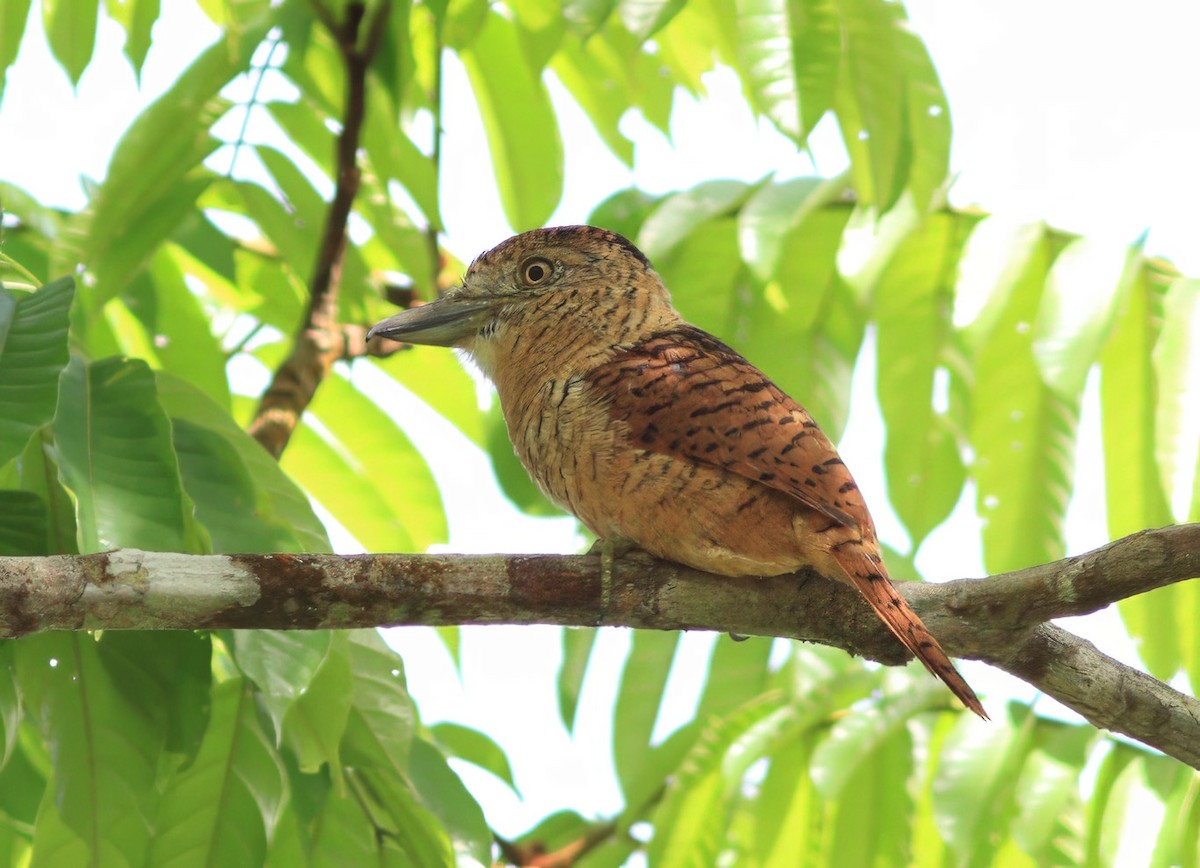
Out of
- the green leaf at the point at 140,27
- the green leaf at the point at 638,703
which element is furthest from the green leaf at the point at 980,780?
the green leaf at the point at 140,27

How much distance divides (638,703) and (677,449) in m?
1.55

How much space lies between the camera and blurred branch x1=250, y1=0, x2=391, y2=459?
13.1 feet

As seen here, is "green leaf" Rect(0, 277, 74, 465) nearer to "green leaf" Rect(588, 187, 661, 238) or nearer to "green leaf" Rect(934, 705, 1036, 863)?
"green leaf" Rect(588, 187, 661, 238)

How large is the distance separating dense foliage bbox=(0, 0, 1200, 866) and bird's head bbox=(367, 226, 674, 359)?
0.24m

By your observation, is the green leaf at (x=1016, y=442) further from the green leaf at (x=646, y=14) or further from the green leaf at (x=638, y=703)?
the green leaf at (x=646, y=14)

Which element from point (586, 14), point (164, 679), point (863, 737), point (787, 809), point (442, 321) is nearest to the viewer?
point (164, 679)

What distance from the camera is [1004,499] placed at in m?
3.89

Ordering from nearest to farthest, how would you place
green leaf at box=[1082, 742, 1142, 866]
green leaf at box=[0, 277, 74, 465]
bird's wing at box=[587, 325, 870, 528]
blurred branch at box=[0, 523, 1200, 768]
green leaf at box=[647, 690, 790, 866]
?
green leaf at box=[0, 277, 74, 465], blurred branch at box=[0, 523, 1200, 768], bird's wing at box=[587, 325, 870, 528], green leaf at box=[1082, 742, 1142, 866], green leaf at box=[647, 690, 790, 866]

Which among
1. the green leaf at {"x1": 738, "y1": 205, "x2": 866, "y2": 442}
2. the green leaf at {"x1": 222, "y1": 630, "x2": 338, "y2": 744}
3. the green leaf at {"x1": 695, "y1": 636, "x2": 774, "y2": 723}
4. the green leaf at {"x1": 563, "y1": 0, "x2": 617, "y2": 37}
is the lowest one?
the green leaf at {"x1": 695, "y1": 636, "x2": 774, "y2": 723}

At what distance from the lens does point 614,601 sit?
8.69 feet

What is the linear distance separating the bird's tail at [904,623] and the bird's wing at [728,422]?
0.17 meters

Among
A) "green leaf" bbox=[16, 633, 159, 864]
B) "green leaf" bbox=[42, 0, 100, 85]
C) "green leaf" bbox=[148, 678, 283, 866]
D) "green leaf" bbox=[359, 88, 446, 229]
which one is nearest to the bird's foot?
"green leaf" bbox=[148, 678, 283, 866]

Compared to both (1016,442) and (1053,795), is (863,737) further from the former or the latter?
(1016,442)

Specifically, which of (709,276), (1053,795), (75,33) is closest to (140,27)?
(75,33)
